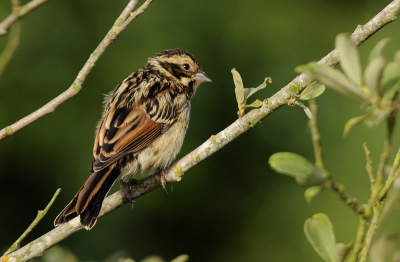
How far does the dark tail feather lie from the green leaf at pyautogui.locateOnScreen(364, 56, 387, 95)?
6.18 ft

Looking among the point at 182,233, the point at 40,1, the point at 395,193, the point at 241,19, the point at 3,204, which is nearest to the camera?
the point at 395,193

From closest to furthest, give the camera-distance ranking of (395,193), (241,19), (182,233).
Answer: (395,193) → (182,233) → (241,19)

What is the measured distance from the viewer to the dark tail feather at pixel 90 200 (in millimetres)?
2936

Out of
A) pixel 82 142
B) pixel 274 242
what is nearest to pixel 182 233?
pixel 274 242

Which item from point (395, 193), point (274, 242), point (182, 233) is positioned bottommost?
point (395, 193)

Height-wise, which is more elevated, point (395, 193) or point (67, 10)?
point (67, 10)

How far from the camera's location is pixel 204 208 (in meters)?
8.98

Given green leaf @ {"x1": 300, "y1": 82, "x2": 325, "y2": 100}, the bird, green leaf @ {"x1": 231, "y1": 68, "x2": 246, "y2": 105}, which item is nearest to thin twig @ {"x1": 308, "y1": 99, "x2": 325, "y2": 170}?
green leaf @ {"x1": 300, "y1": 82, "x2": 325, "y2": 100}

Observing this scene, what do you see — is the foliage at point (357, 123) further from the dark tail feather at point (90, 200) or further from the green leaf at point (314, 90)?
the dark tail feather at point (90, 200)

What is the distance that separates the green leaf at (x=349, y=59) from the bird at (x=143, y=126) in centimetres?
203

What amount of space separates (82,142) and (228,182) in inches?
76.7

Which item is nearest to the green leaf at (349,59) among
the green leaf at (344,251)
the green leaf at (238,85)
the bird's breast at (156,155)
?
the green leaf at (344,251)

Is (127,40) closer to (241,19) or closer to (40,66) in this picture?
(40,66)

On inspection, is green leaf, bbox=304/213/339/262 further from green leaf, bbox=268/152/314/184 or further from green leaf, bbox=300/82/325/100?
green leaf, bbox=300/82/325/100
